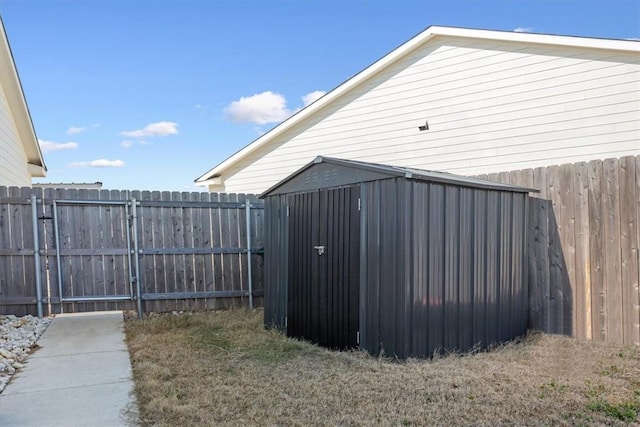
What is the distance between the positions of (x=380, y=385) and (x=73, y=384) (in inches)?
99.4

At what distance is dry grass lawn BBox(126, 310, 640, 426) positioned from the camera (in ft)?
9.49

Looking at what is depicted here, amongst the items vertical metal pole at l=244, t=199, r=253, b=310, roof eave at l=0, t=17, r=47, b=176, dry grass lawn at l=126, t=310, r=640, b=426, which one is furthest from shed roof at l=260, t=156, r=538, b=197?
roof eave at l=0, t=17, r=47, b=176

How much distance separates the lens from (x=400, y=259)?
13.1ft

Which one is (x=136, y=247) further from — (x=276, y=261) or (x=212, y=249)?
(x=276, y=261)

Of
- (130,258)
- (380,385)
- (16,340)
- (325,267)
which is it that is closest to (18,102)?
(130,258)

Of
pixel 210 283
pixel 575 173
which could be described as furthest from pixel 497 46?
pixel 210 283

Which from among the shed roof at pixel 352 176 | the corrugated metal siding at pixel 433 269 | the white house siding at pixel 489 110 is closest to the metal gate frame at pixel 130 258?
the shed roof at pixel 352 176

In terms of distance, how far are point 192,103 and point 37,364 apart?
897cm

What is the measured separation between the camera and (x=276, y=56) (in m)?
10.6

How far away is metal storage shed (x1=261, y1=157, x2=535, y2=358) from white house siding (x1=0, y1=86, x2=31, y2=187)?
573cm

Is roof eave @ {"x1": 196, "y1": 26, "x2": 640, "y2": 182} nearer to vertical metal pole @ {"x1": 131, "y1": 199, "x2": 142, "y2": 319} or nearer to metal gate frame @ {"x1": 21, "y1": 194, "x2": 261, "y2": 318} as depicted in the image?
metal gate frame @ {"x1": 21, "y1": 194, "x2": 261, "y2": 318}

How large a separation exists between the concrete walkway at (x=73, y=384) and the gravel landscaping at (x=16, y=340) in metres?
0.08

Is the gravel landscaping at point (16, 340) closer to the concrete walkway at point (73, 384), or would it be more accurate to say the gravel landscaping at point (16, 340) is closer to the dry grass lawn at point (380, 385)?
the concrete walkway at point (73, 384)

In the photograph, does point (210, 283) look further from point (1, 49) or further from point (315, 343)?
point (1, 49)
